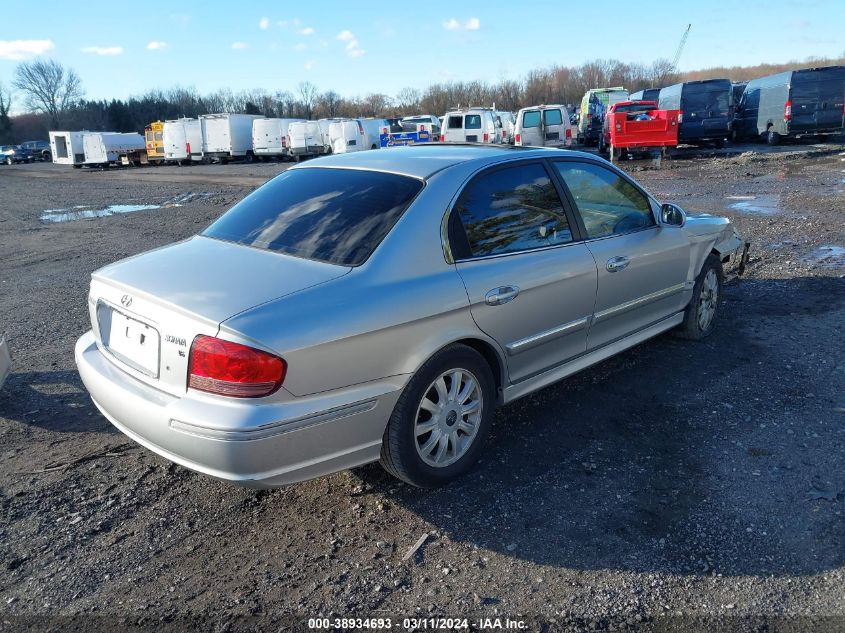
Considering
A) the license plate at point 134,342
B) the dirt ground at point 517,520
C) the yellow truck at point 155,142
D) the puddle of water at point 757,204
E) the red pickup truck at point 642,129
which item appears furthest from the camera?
the yellow truck at point 155,142

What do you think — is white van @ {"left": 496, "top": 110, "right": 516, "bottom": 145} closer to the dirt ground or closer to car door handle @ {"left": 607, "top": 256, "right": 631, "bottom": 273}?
the dirt ground

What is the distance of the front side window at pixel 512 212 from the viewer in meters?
3.62

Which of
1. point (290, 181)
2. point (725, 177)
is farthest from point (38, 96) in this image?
point (290, 181)

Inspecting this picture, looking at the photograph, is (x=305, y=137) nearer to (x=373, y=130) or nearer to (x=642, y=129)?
(x=373, y=130)

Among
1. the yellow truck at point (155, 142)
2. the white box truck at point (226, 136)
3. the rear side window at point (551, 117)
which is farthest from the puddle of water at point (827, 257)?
the yellow truck at point (155, 142)

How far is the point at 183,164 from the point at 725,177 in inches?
1396

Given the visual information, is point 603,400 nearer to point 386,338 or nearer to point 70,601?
point 386,338

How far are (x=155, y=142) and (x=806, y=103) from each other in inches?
1423

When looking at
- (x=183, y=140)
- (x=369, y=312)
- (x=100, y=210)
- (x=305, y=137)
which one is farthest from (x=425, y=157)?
(x=183, y=140)

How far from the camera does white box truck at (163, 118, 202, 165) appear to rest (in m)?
40.9

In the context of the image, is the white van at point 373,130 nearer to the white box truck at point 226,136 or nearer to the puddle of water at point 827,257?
the white box truck at point 226,136

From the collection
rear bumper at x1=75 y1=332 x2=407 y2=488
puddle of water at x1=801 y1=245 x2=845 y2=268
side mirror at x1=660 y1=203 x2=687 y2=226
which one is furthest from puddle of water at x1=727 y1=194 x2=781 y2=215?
rear bumper at x1=75 y1=332 x2=407 y2=488

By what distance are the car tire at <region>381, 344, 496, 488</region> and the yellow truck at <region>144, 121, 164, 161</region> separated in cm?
4342

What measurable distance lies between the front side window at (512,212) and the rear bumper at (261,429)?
1.00 meters
